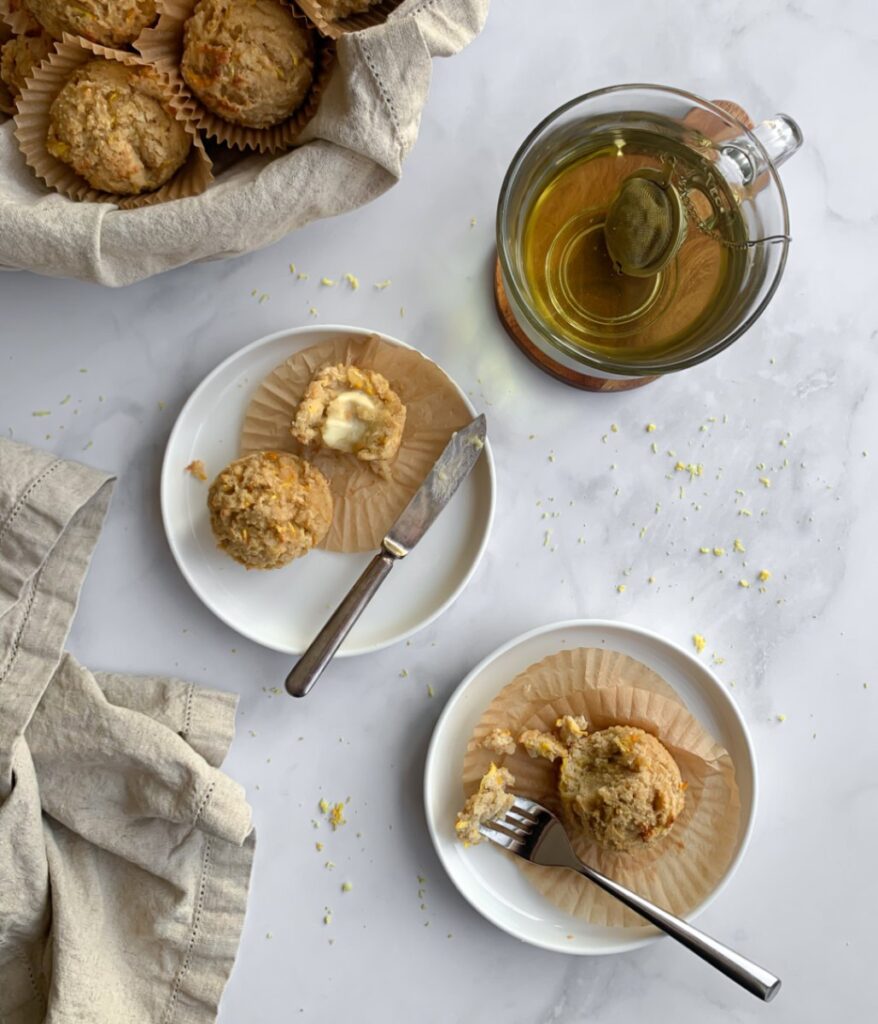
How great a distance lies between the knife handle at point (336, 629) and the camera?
59.6 inches

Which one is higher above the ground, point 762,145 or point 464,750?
point 762,145

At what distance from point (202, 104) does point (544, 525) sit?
862 mm

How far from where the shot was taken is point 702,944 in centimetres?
149

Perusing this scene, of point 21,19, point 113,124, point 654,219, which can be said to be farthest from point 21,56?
point 654,219

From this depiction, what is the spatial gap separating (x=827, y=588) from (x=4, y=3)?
1.64 meters

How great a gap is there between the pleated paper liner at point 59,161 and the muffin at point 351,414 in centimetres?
35

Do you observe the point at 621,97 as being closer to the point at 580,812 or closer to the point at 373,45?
the point at 373,45

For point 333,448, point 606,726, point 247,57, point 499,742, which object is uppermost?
point 247,57

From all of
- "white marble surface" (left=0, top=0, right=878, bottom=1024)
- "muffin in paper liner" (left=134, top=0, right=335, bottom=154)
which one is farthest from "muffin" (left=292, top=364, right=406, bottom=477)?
"muffin in paper liner" (left=134, top=0, right=335, bottom=154)

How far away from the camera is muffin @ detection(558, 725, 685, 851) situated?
1.50m

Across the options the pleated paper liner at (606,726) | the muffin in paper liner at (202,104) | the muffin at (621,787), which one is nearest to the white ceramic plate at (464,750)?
the pleated paper liner at (606,726)

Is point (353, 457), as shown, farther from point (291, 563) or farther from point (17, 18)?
point (17, 18)

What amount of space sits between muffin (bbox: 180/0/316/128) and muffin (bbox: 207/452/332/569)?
52cm

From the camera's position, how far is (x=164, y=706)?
159 cm
